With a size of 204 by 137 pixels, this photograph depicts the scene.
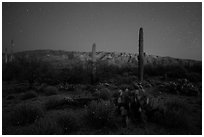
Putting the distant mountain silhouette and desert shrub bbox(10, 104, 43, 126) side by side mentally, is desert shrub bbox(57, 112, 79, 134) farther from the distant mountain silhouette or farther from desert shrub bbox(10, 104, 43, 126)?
the distant mountain silhouette

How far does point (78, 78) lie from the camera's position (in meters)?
14.0

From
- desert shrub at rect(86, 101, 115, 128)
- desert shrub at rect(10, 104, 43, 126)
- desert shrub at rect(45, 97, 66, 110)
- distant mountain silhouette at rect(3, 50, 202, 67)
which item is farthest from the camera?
distant mountain silhouette at rect(3, 50, 202, 67)

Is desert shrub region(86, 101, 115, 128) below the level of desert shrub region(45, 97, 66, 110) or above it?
above

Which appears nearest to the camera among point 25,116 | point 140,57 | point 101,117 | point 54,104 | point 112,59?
point 101,117

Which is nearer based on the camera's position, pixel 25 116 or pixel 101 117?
pixel 101 117

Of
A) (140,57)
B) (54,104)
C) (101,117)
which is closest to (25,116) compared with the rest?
(54,104)

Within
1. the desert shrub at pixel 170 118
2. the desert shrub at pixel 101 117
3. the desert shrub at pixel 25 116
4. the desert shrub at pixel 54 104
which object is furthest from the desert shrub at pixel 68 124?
the desert shrub at pixel 170 118

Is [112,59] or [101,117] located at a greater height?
[112,59]

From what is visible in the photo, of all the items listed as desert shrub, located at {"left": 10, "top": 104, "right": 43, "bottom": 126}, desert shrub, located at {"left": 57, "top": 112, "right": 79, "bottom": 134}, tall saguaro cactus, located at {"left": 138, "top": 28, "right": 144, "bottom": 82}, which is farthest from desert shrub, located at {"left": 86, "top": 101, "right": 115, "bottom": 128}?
tall saguaro cactus, located at {"left": 138, "top": 28, "right": 144, "bottom": 82}

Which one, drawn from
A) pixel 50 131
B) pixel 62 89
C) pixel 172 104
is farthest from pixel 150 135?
pixel 62 89

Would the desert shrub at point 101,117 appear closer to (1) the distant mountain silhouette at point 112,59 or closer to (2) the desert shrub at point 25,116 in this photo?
(2) the desert shrub at point 25,116

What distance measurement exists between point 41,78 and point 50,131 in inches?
415

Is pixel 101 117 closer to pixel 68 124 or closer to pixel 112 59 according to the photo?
pixel 68 124

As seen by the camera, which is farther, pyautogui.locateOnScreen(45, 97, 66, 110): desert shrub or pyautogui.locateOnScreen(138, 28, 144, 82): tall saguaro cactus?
pyautogui.locateOnScreen(138, 28, 144, 82): tall saguaro cactus
